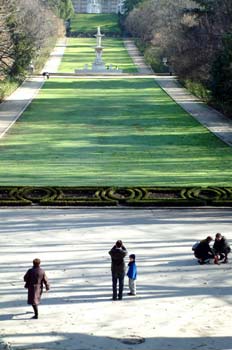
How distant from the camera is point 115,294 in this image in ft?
52.0

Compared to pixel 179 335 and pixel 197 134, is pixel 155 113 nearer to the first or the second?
pixel 197 134

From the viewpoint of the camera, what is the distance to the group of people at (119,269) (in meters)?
14.7

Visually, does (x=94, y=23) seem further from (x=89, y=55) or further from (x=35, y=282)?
(x=35, y=282)

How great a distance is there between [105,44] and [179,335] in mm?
131887

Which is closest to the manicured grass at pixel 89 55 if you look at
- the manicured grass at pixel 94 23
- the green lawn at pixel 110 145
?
the manicured grass at pixel 94 23

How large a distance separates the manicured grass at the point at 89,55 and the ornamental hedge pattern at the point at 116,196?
219ft

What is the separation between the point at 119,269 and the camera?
51.6 feet

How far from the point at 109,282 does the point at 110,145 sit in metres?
23.3

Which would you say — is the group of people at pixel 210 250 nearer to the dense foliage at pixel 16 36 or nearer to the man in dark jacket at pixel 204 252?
the man in dark jacket at pixel 204 252

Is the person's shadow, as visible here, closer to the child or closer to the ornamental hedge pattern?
the child

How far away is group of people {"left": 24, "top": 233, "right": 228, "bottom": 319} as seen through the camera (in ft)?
48.1

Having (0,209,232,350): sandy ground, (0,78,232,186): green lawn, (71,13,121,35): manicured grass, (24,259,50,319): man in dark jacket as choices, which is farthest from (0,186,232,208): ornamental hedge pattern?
(71,13,121,35): manicured grass

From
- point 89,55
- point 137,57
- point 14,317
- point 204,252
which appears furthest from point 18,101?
point 89,55

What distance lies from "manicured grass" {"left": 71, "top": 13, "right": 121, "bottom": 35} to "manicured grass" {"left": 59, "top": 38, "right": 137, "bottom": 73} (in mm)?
10482
